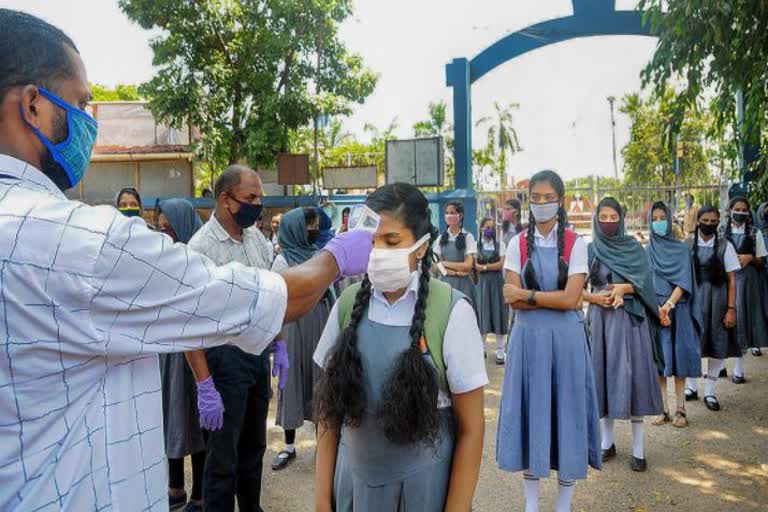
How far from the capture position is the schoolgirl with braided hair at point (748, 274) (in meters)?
6.44

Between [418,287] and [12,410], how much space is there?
131cm

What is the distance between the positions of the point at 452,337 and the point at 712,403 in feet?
15.2

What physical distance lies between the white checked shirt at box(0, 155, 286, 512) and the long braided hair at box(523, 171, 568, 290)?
8.33 ft

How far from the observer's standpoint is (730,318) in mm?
5551

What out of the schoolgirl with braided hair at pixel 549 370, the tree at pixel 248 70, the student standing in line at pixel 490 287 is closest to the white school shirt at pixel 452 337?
the schoolgirl with braided hair at pixel 549 370

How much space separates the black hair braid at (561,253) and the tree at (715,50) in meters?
2.02

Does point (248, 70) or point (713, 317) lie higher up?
point (248, 70)

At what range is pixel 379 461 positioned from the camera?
74.4 inches

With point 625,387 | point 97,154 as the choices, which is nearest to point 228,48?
point 97,154

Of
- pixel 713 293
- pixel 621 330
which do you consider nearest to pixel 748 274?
pixel 713 293

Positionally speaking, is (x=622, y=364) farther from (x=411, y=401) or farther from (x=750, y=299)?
(x=750, y=299)

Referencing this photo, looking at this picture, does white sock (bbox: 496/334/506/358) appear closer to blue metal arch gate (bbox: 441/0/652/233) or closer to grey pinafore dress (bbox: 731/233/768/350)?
grey pinafore dress (bbox: 731/233/768/350)

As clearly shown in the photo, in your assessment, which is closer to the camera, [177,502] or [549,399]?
[549,399]

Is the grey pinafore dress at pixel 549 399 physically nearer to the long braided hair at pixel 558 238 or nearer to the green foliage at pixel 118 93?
the long braided hair at pixel 558 238
